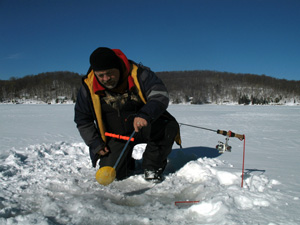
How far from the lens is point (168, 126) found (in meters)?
2.83

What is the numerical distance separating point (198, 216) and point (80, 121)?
5.57 feet

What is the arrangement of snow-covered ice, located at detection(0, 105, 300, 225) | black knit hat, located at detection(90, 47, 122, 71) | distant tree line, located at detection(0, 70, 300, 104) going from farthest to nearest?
distant tree line, located at detection(0, 70, 300, 104) < black knit hat, located at detection(90, 47, 122, 71) < snow-covered ice, located at detection(0, 105, 300, 225)

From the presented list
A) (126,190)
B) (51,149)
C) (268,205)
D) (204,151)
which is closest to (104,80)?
(126,190)

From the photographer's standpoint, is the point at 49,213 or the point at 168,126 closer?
the point at 49,213

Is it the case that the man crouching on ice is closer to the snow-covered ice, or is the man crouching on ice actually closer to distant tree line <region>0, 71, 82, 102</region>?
the snow-covered ice

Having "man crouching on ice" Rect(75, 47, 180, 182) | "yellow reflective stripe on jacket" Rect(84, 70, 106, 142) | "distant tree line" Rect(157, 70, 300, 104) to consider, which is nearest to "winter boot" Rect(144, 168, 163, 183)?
"man crouching on ice" Rect(75, 47, 180, 182)

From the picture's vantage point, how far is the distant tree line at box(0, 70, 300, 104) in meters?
104

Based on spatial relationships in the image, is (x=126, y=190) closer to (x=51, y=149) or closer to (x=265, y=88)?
(x=51, y=149)

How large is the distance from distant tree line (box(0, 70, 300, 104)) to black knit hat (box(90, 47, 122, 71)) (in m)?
91.8

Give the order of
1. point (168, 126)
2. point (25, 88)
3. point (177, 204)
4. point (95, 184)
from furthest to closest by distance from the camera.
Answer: point (25, 88) < point (168, 126) < point (95, 184) < point (177, 204)

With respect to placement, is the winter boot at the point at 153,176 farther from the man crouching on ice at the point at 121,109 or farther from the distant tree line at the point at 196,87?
→ the distant tree line at the point at 196,87

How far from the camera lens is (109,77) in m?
2.35

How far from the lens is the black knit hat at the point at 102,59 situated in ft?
7.32

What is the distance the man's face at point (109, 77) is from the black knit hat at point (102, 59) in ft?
0.15
